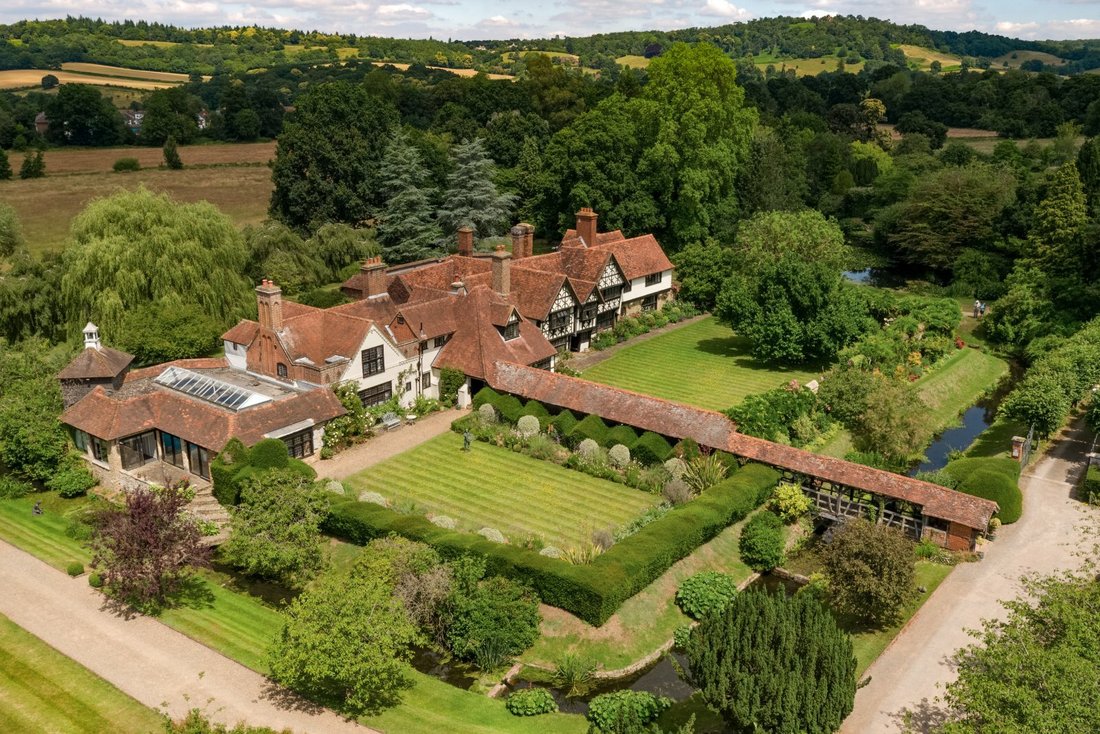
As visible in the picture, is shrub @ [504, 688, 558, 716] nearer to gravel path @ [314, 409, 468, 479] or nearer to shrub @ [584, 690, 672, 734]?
shrub @ [584, 690, 672, 734]

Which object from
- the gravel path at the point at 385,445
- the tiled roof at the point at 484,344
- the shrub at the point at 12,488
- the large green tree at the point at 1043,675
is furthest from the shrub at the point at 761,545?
the shrub at the point at 12,488

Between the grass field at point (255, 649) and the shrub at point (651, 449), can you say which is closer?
the grass field at point (255, 649)

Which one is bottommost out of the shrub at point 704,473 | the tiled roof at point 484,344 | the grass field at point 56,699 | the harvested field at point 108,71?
the grass field at point 56,699

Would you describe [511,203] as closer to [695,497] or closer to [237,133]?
[695,497]

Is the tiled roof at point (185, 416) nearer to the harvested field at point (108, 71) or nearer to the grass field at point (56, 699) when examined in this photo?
the grass field at point (56, 699)

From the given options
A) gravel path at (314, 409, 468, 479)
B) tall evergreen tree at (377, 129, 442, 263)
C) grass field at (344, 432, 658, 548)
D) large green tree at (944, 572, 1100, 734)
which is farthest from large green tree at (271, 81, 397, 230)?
large green tree at (944, 572, 1100, 734)

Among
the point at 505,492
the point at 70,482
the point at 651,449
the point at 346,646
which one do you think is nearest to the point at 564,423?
the point at 651,449

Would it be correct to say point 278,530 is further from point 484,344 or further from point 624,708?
point 484,344
